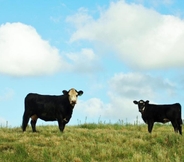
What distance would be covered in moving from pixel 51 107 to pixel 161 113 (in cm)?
535

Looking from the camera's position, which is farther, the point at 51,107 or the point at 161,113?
the point at 161,113

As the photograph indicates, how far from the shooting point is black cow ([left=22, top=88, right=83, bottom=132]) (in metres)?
15.9

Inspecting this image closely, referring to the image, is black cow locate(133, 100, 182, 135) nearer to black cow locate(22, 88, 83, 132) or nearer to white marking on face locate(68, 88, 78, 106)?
black cow locate(22, 88, 83, 132)

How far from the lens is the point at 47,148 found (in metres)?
12.5

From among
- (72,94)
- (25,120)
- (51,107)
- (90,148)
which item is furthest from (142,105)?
(90,148)

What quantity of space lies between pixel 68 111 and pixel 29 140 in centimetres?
290

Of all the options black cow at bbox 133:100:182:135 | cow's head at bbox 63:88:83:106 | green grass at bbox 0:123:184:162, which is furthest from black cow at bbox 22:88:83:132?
black cow at bbox 133:100:182:135

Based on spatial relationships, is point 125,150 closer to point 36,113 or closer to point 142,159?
point 142,159

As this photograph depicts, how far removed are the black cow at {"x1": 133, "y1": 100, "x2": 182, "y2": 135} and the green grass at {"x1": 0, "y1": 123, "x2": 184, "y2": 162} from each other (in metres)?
3.10

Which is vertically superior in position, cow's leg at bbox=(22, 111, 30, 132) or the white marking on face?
the white marking on face

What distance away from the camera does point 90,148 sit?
41.4ft

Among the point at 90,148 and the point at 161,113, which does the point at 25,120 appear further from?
the point at 161,113

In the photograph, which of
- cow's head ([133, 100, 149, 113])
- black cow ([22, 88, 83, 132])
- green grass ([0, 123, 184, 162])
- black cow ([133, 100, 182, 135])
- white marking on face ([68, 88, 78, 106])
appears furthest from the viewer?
cow's head ([133, 100, 149, 113])

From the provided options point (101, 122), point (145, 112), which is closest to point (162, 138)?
point (145, 112)
